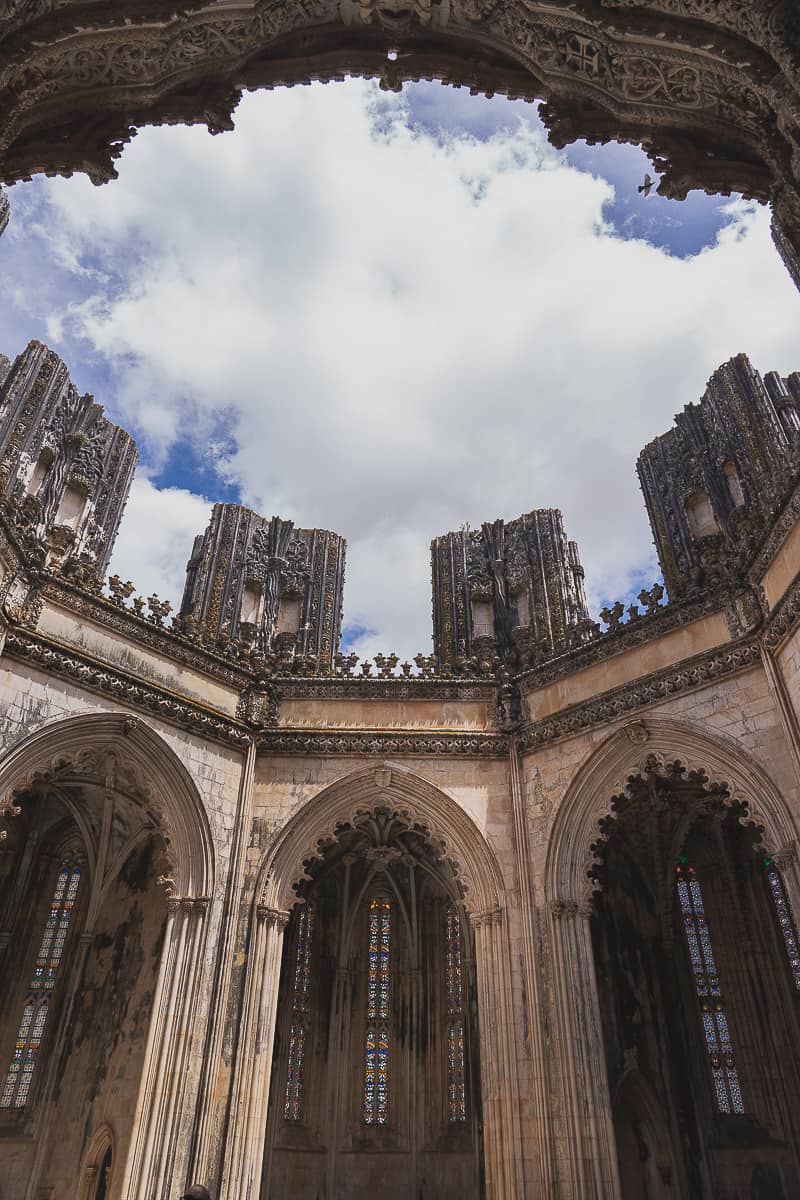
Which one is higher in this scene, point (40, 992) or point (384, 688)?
point (384, 688)

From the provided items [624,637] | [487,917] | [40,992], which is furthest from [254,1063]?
[624,637]

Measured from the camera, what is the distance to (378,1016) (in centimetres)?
1914

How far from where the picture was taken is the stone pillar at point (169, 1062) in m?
12.3

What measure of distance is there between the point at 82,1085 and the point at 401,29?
18455 millimetres

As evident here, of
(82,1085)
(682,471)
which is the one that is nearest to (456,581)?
(682,471)

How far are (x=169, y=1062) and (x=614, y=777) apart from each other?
8.69 m

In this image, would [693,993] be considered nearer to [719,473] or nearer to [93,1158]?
[719,473]

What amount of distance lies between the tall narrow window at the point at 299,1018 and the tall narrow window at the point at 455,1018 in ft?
10.5

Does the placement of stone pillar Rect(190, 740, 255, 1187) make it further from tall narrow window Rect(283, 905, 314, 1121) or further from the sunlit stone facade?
tall narrow window Rect(283, 905, 314, 1121)

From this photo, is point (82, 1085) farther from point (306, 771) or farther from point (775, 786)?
point (775, 786)

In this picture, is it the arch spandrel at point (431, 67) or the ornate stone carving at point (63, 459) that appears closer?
the arch spandrel at point (431, 67)

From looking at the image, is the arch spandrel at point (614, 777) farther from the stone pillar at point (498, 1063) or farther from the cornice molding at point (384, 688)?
the cornice molding at point (384, 688)

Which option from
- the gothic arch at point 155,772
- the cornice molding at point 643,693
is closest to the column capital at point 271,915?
the gothic arch at point 155,772

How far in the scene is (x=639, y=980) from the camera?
59.9 ft
